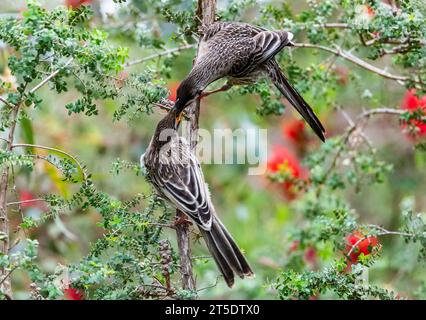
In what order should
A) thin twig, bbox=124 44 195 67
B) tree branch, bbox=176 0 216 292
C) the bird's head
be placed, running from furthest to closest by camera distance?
1. thin twig, bbox=124 44 195 67
2. the bird's head
3. tree branch, bbox=176 0 216 292

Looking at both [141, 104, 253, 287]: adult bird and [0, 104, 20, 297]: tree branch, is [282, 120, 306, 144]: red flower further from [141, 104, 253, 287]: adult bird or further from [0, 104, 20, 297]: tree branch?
[0, 104, 20, 297]: tree branch

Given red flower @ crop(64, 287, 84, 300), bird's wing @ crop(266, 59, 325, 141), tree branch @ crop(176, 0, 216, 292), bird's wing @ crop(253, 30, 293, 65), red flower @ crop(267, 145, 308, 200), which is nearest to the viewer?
tree branch @ crop(176, 0, 216, 292)

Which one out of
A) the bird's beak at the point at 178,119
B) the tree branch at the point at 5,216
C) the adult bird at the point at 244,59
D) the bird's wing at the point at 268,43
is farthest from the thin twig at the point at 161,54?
the tree branch at the point at 5,216

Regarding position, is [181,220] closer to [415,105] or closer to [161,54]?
[161,54]

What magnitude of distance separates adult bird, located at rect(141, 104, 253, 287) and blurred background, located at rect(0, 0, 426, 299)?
3.77 ft

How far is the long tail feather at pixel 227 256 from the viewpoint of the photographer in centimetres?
343

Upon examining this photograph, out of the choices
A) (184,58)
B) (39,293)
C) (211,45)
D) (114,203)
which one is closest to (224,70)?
(211,45)

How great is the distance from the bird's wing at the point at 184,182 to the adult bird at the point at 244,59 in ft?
1.48

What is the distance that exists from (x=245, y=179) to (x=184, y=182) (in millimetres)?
3218

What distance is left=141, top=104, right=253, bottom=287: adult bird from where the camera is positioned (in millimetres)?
3502

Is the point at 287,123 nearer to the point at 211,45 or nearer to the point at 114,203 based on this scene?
the point at 211,45

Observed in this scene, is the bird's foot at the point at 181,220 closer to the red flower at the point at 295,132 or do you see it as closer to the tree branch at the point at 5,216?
the tree branch at the point at 5,216

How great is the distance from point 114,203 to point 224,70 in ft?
4.99

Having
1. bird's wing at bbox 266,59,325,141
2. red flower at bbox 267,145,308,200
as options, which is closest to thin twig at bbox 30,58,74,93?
bird's wing at bbox 266,59,325,141
